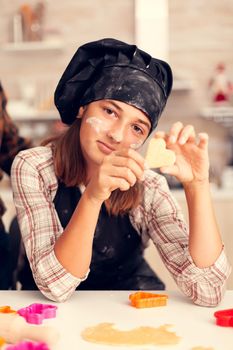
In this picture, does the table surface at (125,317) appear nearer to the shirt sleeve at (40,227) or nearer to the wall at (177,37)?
the shirt sleeve at (40,227)

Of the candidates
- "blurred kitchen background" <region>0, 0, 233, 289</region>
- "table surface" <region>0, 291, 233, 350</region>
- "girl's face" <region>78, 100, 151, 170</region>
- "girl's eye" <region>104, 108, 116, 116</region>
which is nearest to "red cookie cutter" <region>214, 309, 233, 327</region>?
"table surface" <region>0, 291, 233, 350</region>

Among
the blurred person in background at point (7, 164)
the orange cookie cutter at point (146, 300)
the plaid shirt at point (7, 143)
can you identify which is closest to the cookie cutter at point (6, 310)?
the orange cookie cutter at point (146, 300)

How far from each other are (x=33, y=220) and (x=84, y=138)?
24 cm

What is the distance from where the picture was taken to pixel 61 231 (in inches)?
58.9

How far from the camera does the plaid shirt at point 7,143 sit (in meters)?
2.15

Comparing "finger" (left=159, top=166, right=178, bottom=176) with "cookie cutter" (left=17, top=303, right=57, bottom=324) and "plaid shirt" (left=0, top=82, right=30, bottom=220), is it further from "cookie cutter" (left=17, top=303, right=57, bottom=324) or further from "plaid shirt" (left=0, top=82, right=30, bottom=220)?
"plaid shirt" (left=0, top=82, right=30, bottom=220)

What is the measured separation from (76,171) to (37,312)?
Answer: 1.61ft

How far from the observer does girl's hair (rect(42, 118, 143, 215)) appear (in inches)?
64.2

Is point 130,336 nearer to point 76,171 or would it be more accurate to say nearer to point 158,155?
point 158,155

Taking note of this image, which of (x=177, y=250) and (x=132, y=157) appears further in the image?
(x=177, y=250)

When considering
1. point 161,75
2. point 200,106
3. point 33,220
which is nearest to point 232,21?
point 200,106

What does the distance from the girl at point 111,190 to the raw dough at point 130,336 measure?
22 centimetres

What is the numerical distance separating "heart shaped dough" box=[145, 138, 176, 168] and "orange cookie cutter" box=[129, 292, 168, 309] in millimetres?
278

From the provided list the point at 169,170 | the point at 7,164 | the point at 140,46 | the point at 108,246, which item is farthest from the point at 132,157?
the point at 140,46
